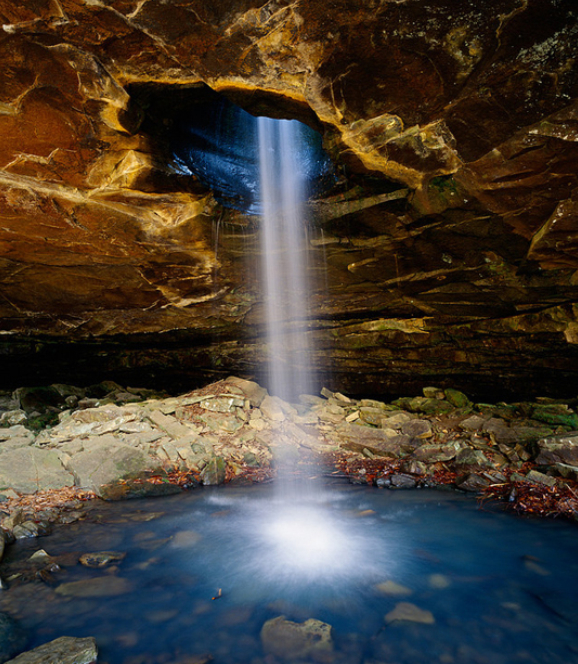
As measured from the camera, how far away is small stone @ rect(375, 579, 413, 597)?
359 centimetres

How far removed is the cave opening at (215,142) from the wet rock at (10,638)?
539cm

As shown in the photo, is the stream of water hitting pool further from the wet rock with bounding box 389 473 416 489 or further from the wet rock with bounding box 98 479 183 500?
the wet rock with bounding box 98 479 183 500

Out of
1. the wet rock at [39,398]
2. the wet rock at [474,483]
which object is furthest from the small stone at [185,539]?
the wet rock at [39,398]

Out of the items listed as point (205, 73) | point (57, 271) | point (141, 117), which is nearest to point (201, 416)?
point (57, 271)

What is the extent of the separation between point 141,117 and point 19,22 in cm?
134

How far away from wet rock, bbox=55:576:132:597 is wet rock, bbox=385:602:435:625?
8.96ft

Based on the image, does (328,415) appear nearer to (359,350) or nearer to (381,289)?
(359,350)

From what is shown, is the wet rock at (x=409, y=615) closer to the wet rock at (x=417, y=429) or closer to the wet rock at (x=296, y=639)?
the wet rock at (x=296, y=639)

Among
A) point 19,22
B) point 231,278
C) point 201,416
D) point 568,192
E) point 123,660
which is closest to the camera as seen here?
point 123,660

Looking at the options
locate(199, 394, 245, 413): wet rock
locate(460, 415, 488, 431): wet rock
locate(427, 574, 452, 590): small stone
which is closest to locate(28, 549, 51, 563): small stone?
locate(427, 574, 452, 590): small stone

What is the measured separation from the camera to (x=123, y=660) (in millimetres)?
2668

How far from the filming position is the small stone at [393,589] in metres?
3.59

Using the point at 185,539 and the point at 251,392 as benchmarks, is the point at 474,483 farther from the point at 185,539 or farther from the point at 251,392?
the point at 251,392

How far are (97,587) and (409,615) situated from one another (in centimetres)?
323
